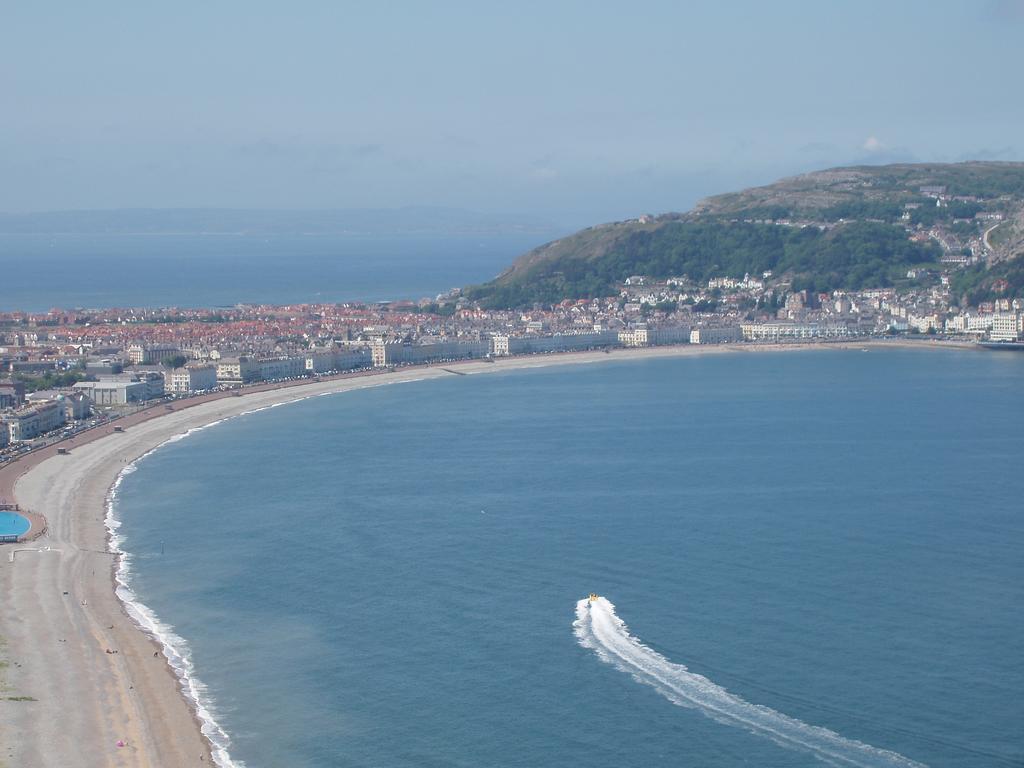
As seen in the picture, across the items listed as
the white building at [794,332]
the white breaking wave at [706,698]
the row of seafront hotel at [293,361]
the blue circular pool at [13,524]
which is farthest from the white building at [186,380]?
the white building at [794,332]

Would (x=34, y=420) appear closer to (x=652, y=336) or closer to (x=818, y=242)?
(x=652, y=336)

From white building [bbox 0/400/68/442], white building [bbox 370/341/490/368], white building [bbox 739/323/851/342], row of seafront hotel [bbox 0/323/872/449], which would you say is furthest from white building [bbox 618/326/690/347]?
white building [bbox 0/400/68/442]

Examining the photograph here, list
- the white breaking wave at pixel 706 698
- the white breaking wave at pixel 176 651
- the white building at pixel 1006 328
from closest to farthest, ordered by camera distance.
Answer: the white breaking wave at pixel 706 698, the white breaking wave at pixel 176 651, the white building at pixel 1006 328

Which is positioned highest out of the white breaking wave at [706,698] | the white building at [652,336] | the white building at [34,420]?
the white building at [34,420]

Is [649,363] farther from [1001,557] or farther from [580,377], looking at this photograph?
[1001,557]

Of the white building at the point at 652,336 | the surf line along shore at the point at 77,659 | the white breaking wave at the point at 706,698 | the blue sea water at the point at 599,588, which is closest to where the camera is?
the white breaking wave at the point at 706,698

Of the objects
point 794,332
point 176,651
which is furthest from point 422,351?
point 176,651

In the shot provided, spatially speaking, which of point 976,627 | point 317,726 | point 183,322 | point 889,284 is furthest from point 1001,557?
point 889,284

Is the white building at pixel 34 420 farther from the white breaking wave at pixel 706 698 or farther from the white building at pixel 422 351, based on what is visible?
the white breaking wave at pixel 706 698
